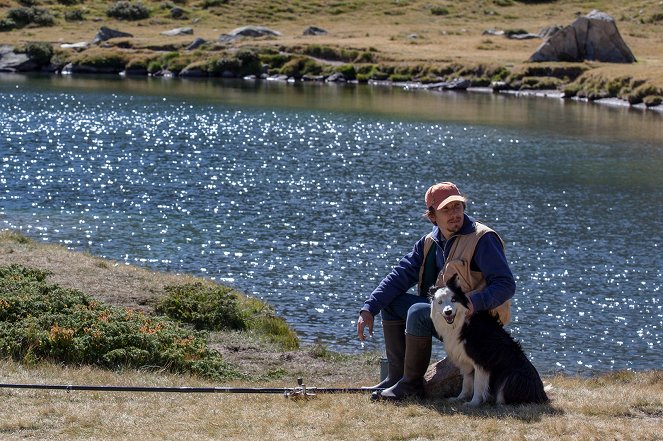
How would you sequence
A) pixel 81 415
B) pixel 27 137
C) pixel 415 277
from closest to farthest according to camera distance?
pixel 81 415 < pixel 415 277 < pixel 27 137

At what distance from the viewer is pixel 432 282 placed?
37.4 ft

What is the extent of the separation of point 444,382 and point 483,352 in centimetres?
89

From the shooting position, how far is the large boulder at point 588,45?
97.4 metres

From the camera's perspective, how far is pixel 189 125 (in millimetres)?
61688

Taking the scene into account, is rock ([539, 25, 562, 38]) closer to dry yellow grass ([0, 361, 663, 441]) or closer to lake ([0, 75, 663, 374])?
lake ([0, 75, 663, 374])

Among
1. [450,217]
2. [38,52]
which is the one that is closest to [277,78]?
[38,52]

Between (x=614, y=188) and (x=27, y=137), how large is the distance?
29201 millimetres

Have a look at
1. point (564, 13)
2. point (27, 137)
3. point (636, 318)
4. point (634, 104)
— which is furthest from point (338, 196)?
point (564, 13)

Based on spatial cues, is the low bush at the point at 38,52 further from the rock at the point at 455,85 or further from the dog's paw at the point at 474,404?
the dog's paw at the point at 474,404

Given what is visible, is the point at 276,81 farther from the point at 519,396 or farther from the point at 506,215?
the point at 519,396

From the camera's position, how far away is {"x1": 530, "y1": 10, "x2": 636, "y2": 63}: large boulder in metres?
97.4

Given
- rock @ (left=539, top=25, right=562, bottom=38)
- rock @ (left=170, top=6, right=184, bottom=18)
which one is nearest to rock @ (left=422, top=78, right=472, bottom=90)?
rock @ (left=539, top=25, right=562, bottom=38)

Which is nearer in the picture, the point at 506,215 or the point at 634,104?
the point at 506,215

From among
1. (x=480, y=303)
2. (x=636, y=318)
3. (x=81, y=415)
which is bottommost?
(x=636, y=318)
